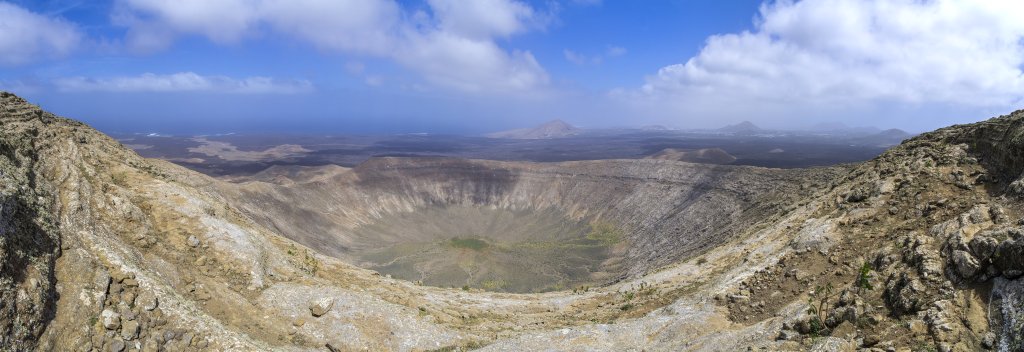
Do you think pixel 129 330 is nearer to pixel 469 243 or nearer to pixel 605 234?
pixel 469 243

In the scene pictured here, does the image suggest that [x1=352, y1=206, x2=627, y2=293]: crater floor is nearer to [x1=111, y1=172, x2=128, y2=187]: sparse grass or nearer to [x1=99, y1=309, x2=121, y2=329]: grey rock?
[x1=111, y1=172, x2=128, y2=187]: sparse grass

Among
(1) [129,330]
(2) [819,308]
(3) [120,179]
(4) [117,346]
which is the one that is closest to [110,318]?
(1) [129,330]

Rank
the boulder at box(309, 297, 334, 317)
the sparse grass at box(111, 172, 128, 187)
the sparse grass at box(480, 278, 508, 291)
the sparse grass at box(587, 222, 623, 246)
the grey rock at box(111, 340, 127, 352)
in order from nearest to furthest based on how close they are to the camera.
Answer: the grey rock at box(111, 340, 127, 352) → the boulder at box(309, 297, 334, 317) → the sparse grass at box(111, 172, 128, 187) → the sparse grass at box(480, 278, 508, 291) → the sparse grass at box(587, 222, 623, 246)

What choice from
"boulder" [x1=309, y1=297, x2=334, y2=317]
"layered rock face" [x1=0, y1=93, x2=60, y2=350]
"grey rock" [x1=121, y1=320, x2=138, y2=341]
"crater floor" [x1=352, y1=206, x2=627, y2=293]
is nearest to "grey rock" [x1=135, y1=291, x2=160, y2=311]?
"grey rock" [x1=121, y1=320, x2=138, y2=341]

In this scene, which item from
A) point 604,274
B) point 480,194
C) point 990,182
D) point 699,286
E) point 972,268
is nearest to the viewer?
point 972,268

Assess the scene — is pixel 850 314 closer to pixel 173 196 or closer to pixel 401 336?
pixel 401 336

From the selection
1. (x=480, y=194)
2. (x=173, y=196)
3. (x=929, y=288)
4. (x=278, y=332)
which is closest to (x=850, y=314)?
(x=929, y=288)

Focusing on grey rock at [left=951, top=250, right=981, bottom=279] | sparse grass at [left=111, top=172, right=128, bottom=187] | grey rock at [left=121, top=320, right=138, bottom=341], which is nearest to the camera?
grey rock at [left=951, top=250, right=981, bottom=279]
